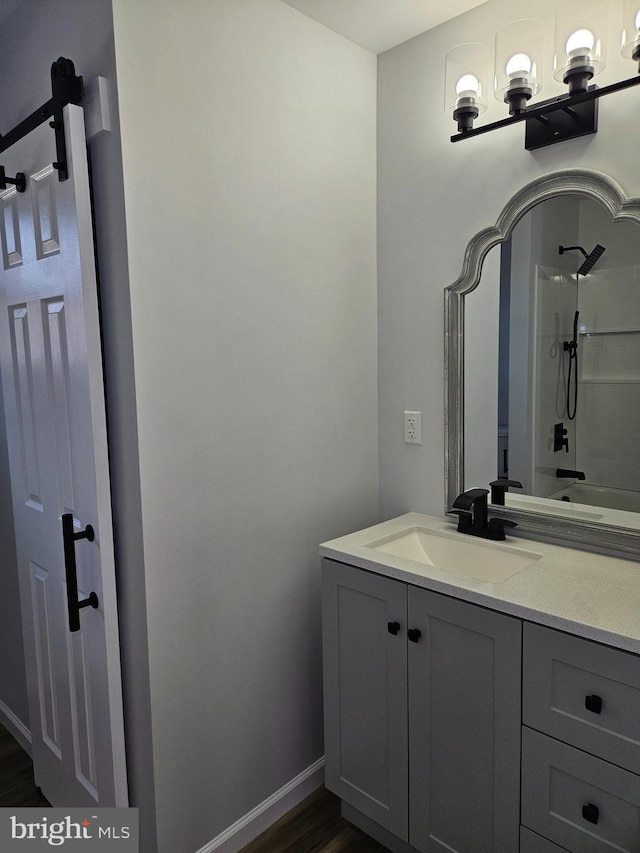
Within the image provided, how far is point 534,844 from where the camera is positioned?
4.65 ft

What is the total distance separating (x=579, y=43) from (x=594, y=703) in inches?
62.8

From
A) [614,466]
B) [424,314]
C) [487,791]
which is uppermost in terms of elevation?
[424,314]

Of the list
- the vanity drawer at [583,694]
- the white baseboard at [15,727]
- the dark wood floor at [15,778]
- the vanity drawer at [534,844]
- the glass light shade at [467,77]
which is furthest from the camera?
the white baseboard at [15,727]

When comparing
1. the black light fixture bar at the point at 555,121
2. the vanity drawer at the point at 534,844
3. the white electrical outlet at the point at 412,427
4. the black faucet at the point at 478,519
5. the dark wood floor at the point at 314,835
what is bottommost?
the dark wood floor at the point at 314,835

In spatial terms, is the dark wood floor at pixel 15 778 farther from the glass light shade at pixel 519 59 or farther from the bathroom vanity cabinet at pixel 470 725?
the glass light shade at pixel 519 59

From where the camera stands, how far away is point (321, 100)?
6.42 ft

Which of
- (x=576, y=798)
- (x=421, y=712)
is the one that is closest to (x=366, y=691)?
(x=421, y=712)

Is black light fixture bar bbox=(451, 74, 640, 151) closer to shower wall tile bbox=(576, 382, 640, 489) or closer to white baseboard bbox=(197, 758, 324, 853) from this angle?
shower wall tile bbox=(576, 382, 640, 489)

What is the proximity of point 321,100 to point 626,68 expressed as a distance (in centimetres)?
90

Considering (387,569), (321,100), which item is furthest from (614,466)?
(321,100)

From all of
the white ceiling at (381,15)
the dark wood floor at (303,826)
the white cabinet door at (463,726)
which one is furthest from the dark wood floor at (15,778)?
the white ceiling at (381,15)

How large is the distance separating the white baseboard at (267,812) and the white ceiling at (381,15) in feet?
8.23

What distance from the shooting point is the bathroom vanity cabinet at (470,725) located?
4.21 ft

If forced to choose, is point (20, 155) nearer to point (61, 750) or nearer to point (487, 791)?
point (61, 750)
